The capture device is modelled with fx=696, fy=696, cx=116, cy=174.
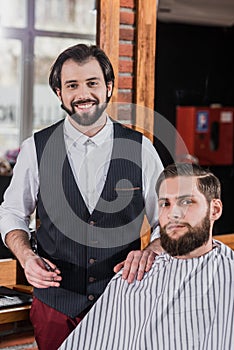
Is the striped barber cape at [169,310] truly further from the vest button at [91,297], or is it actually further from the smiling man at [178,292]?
the vest button at [91,297]

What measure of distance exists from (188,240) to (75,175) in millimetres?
518

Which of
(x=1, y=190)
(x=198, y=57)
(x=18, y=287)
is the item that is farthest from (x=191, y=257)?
(x=198, y=57)

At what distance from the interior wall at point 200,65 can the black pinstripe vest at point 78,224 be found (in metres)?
3.32

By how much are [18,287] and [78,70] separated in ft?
3.86

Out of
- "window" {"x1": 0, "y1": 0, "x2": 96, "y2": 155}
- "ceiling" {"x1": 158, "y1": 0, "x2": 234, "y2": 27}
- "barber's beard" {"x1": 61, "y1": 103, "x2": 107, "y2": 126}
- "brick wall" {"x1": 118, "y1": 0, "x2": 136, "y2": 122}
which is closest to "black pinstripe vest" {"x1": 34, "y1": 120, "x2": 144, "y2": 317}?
"barber's beard" {"x1": 61, "y1": 103, "x2": 107, "y2": 126}

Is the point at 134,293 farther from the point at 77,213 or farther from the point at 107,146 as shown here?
the point at 107,146

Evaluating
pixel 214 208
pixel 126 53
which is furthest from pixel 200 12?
pixel 214 208

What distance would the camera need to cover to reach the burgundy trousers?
2.67m

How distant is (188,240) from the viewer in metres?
2.45

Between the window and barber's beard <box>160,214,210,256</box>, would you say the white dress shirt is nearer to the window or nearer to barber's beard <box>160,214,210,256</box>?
barber's beard <box>160,214,210,256</box>

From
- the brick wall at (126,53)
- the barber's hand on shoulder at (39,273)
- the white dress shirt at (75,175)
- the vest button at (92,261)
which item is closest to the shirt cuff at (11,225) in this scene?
the white dress shirt at (75,175)

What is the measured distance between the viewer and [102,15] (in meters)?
3.50

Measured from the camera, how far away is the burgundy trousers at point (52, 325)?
8.77ft

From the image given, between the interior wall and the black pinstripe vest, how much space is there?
3315mm
